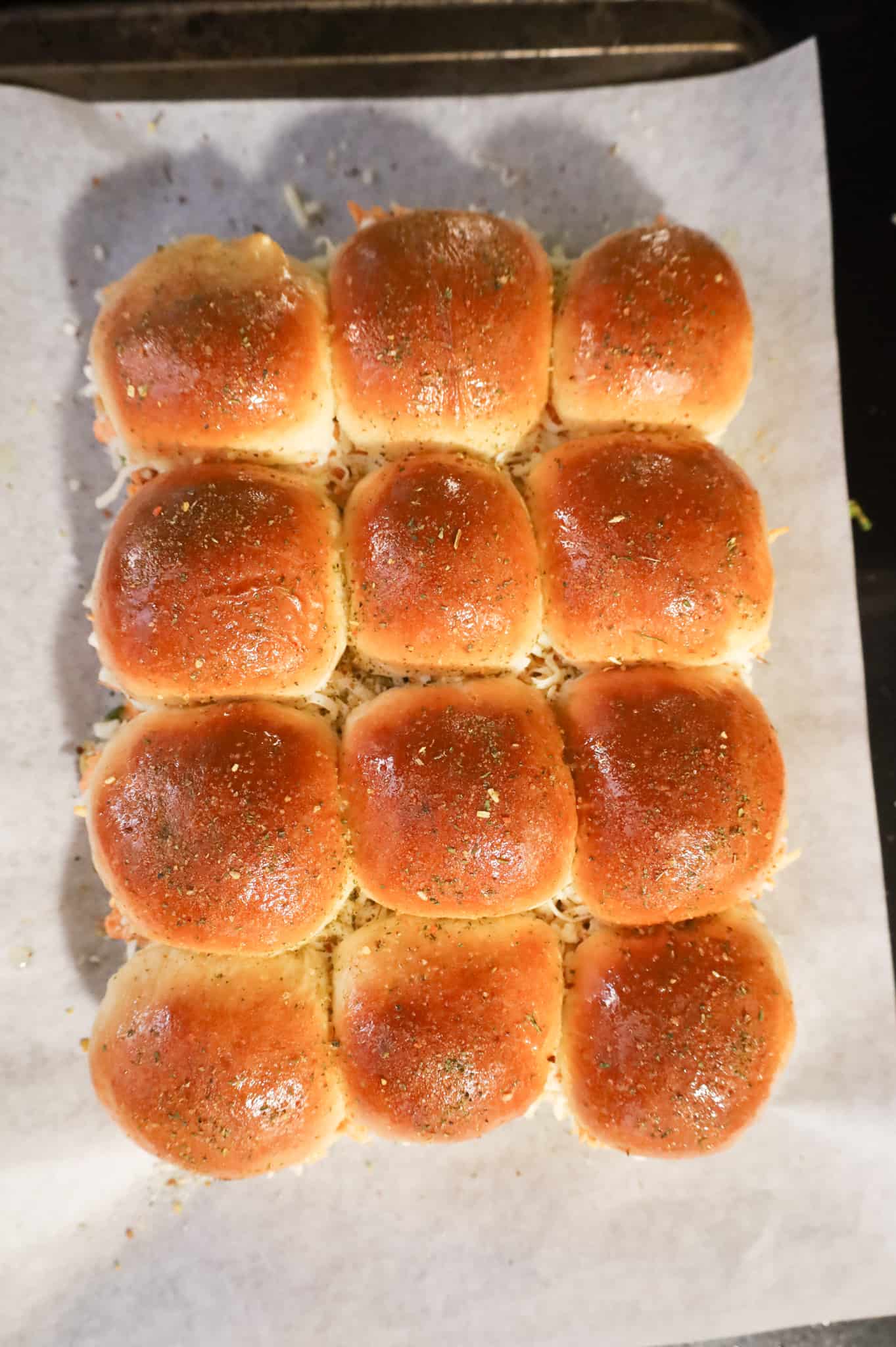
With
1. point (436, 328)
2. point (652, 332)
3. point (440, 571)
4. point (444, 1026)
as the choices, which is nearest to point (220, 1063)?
point (444, 1026)

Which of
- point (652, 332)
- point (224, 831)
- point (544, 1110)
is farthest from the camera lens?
point (544, 1110)

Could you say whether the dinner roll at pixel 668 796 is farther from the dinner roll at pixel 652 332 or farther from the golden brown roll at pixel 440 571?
the dinner roll at pixel 652 332

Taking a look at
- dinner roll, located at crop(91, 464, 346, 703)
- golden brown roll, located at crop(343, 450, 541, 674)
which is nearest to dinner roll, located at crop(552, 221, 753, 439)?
golden brown roll, located at crop(343, 450, 541, 674)

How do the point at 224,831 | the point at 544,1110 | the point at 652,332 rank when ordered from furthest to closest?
1. the point at 544,1110
2. the point at 652,332
3. the point at 224,831

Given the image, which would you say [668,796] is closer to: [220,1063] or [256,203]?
[220,1063]

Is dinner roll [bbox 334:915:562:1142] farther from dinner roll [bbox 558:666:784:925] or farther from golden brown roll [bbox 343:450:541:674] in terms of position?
golden brown roll [bbox 343:450:541:674]

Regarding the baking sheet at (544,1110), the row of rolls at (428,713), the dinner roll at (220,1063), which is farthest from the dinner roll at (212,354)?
the dinner roll at (220,1063)

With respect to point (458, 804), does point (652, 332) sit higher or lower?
higher

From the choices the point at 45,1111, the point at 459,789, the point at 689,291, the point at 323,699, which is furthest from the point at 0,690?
the point at 689,291
